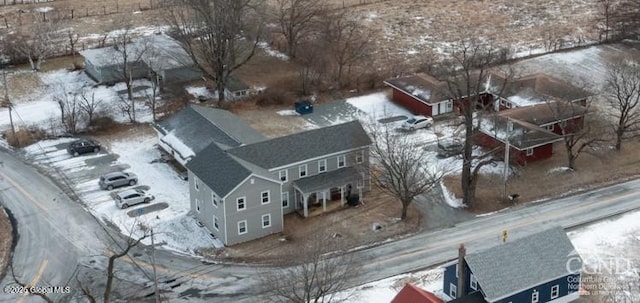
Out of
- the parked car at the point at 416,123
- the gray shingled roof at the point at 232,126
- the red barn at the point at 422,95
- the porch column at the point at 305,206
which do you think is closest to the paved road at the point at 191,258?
the porch column at the point at 305,206

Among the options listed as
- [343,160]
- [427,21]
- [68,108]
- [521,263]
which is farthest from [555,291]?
[427,21]

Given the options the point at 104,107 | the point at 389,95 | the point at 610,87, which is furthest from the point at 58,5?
the point at 610,87

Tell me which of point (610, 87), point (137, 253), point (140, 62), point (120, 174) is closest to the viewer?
point (137, 253)

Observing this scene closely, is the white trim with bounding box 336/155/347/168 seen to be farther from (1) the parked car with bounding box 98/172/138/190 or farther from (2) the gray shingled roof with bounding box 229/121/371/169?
(1) the parked car with bounding box 98/172/138/190

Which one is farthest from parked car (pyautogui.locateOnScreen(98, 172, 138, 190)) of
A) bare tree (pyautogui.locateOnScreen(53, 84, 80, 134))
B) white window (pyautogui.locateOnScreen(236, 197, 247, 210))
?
white window (pyautogui.locateOnScreen(236, 197, 247, 210))

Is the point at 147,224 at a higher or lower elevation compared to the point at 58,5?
lower

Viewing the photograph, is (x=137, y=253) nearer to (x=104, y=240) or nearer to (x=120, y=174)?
(x=104, y=240)

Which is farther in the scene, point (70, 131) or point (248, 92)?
point (248, 92)

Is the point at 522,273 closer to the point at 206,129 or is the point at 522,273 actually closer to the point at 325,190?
the point at 325,190
